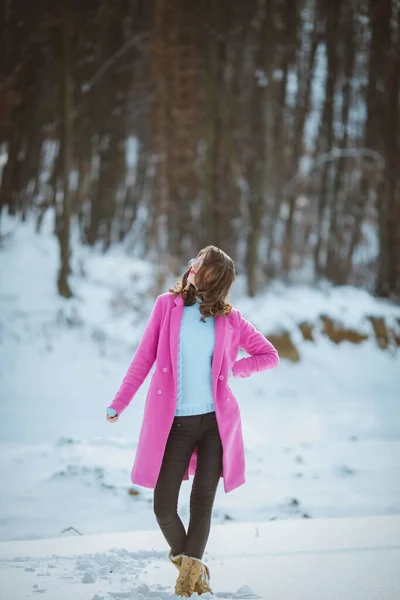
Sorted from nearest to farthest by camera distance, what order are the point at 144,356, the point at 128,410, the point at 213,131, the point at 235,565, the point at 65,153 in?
the point at 144,356, the point at 235,565, the point at 128,410, the point at 65,153, the point at 213,131

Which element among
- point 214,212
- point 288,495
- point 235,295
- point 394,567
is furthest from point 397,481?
point 214,212

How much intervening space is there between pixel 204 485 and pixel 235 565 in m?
0.46

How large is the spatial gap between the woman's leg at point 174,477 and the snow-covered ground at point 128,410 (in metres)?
0.90

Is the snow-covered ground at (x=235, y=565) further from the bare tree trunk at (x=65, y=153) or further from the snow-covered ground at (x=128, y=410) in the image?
the bare tree trunk at (x=65, y=153)

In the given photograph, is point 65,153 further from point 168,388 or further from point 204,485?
point 204,485

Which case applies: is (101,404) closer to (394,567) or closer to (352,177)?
(394,567)

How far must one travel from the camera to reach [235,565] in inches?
76.7

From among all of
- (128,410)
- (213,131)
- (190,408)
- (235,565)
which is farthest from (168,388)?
(213,131)

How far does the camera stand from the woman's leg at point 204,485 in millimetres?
1616

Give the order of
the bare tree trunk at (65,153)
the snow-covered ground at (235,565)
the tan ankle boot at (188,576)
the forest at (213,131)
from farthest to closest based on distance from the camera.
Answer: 1. the forest at (213,131)
2. the bare tree trunk at (65,153)
3. the snow-covered ground at (235,565)
4. the tan ankle boot at (188,576)

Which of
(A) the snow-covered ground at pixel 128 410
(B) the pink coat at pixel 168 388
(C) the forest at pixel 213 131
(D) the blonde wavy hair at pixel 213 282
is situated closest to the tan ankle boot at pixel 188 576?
(B) the pink coat at pixel 168 388

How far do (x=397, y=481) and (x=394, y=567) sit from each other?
143 centimetres

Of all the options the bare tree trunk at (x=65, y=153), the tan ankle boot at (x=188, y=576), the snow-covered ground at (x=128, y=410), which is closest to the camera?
the tan ankle boot at (x=188, y=576)

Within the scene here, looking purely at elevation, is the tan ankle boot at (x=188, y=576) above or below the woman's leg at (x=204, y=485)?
below
